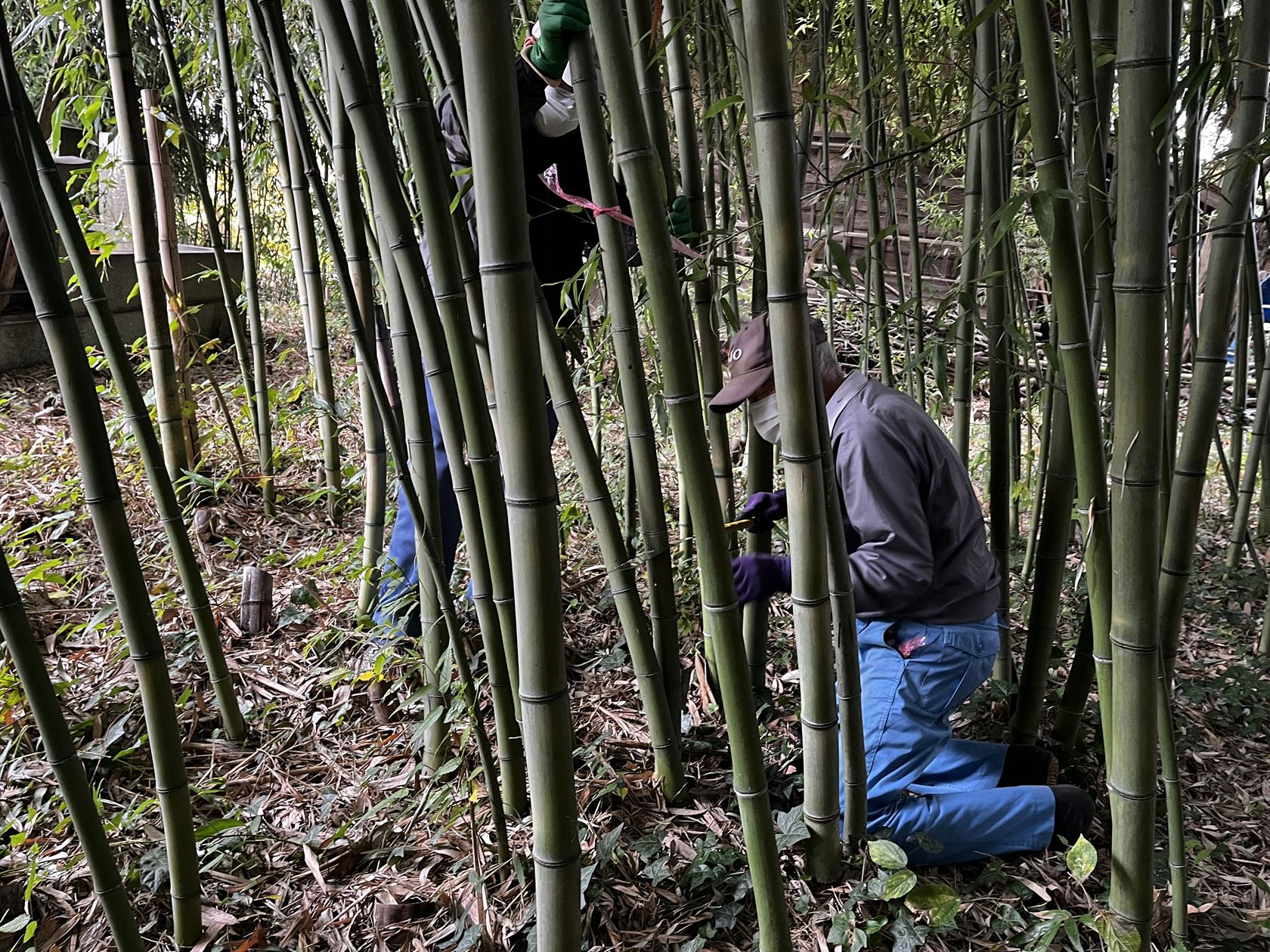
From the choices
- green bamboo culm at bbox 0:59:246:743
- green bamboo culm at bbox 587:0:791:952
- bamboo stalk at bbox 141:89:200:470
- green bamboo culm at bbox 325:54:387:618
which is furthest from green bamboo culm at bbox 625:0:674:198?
bamboo stalk at bbox 141:89:200:470

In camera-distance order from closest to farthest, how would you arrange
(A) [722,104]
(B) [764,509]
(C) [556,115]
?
(A) [722,104] → (B) [764,509] → (C) [556,115]

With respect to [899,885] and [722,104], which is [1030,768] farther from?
[722,104]

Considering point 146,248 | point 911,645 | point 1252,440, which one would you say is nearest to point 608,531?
point 911,645

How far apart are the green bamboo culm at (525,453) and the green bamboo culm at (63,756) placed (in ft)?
1.88

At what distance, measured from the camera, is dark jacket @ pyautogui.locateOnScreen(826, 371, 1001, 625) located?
1634 mm

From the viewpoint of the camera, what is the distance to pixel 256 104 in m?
3.09

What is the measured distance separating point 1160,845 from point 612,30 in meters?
1.68

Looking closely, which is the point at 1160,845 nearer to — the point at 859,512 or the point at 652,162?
the point at 859,512

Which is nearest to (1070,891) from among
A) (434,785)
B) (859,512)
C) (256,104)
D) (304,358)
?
(859,512)

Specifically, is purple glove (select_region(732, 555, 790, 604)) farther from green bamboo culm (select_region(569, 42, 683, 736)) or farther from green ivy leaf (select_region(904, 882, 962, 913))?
green ivy leaf (select_region(904, 882, 962, 913))

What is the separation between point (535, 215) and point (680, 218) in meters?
0.55

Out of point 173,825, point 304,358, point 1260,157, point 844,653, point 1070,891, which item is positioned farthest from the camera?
point 304,358

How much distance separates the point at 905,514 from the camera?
163cm

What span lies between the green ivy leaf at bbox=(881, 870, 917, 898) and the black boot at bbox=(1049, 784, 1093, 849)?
1.42 ft
